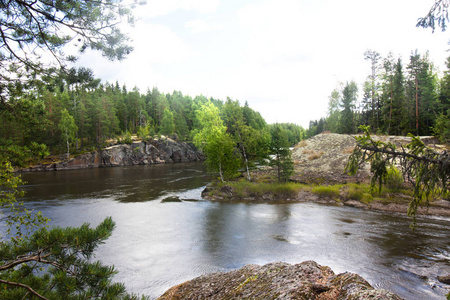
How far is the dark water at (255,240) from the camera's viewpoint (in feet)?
34.9

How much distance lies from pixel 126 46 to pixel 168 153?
73.8 meters

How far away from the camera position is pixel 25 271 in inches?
146

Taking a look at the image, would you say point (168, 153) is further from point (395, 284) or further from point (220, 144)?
point (395, 284)

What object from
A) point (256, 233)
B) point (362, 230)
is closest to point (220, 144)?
point (256, 233)

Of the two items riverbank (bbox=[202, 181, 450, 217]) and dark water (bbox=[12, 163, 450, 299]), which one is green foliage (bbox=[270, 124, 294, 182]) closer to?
riverbank (bbox=[202, 181, 450, 217])

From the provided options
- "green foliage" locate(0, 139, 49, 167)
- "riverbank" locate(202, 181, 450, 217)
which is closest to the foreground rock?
"green foliage" locate(0, 139, 49, 167)

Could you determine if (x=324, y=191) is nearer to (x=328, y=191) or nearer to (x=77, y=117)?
(x=328, y=191)

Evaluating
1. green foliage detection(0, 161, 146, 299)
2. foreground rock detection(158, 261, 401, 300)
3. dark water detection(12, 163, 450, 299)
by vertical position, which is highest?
green foliage detection(0, 161, 146, 299)

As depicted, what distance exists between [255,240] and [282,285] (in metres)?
10.7

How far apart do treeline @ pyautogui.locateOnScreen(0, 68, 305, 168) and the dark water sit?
24.2ft

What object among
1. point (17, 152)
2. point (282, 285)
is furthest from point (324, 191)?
point (17, 152)

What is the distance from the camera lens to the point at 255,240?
48.6 ft

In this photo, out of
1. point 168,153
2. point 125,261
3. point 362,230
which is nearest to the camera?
point 125,261

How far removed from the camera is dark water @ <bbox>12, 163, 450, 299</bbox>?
10648 mm
